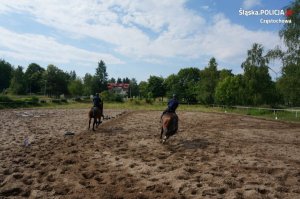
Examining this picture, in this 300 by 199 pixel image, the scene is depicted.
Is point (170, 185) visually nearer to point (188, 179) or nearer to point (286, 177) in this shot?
point (188, 179)

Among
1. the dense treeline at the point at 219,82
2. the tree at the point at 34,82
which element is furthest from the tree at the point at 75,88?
the tree at the point at 34,82

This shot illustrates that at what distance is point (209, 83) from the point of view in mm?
81875

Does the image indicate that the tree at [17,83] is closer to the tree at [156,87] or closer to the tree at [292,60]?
the tree at [156,87]

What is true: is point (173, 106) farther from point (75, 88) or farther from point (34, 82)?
point (34, 82)

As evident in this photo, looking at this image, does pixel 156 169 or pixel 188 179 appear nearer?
→ pixel 188 179

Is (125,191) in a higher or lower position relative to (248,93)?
lower

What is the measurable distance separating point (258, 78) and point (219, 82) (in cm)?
1798

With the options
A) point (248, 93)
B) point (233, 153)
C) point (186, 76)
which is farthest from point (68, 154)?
point (186, 76)

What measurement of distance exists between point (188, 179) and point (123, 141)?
25.3 feet

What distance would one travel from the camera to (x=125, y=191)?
28.1 ft

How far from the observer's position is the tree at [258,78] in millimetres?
57156

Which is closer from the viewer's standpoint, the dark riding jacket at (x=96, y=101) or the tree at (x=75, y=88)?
the dark riding jacket at (x=96, y=101)

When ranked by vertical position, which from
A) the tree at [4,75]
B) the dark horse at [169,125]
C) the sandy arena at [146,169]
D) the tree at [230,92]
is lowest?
the sandy arena at [146,169]

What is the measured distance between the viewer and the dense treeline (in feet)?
124
